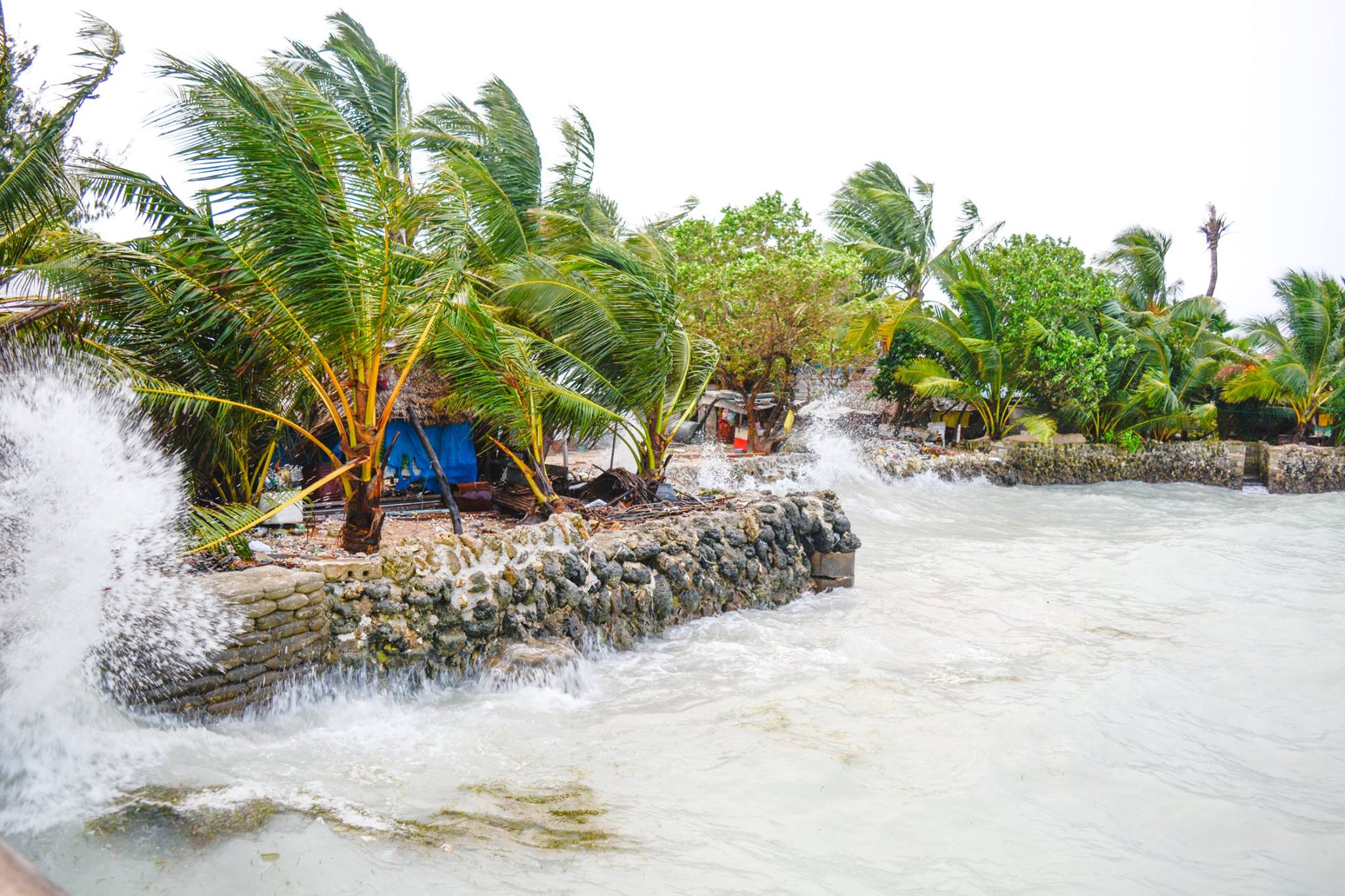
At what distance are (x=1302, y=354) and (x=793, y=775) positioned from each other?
26.7 metres

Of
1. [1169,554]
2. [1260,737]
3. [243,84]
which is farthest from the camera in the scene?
[1169,554]

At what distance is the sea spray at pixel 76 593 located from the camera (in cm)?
502

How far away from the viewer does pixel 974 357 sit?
21531 millimetres

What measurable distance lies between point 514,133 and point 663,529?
7437mm

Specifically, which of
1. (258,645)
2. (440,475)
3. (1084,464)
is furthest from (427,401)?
(1084,464)

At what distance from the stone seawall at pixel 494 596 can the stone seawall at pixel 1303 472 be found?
20.6m

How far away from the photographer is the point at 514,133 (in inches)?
523

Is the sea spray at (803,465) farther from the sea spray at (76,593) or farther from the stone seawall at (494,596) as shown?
the sea spray at (76,593)

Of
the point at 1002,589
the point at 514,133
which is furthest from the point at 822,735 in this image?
the point at 514,133

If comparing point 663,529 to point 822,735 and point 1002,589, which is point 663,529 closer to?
point 822,735

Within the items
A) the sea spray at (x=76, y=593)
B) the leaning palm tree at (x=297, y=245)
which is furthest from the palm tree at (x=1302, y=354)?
the sea spray at (x=76, y=593)

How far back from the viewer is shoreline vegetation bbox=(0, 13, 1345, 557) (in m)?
6.62

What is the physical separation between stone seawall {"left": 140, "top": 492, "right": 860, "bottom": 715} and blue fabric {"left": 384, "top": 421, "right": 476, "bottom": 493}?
12.3 feet

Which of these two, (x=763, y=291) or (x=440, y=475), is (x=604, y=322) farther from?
(x=763, y=291)
